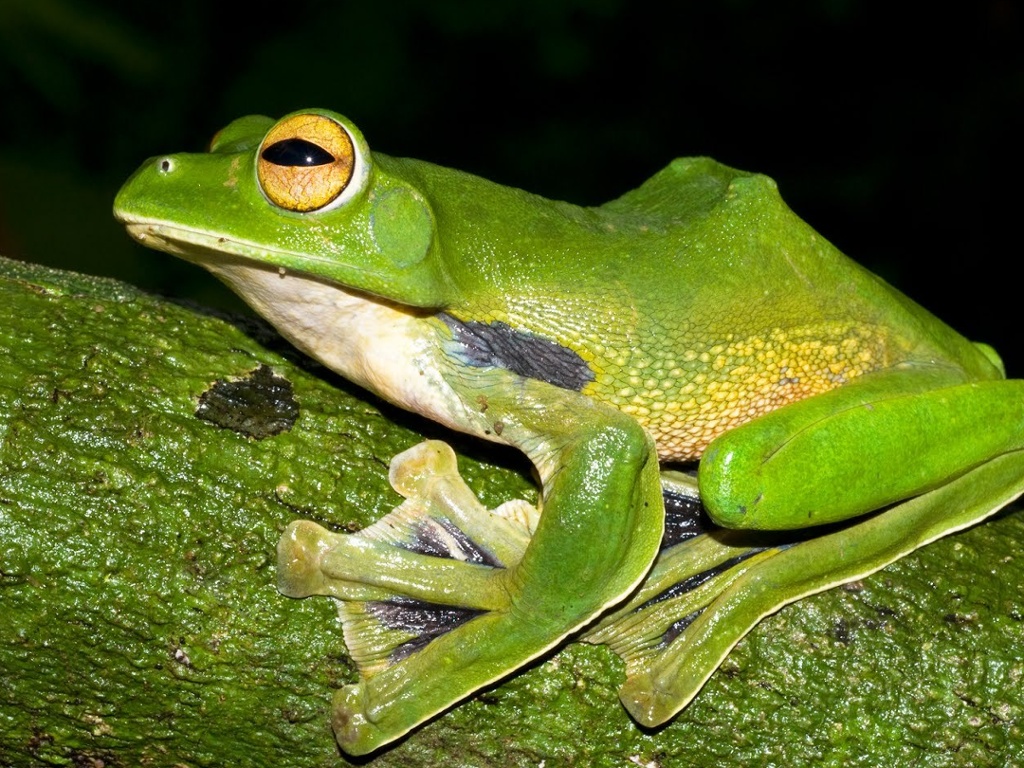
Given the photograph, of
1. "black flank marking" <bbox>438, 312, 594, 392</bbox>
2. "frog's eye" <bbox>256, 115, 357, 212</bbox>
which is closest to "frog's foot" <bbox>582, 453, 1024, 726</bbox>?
"black flank marking" <bbox>438, 312, 594, 392</bbox>

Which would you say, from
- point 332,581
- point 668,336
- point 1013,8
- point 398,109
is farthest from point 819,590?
point 1013,8

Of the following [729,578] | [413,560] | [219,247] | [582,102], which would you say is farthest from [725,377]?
[582,102]

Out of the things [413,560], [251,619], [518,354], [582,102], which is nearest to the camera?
[251,619]

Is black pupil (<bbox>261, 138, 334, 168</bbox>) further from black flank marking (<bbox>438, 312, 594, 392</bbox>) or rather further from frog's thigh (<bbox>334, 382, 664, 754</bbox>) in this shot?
frog's thigh (<bbox>334, 382, 664, 754</bbox>)

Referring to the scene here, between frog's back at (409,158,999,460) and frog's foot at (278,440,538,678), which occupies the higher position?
frog's back at (409,158,999,460)

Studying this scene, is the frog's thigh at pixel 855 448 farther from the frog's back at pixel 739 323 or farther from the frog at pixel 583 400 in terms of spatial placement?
the frog's back at pixel 739 323

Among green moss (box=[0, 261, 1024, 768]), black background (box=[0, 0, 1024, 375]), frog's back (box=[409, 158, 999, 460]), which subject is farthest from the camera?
black background (box=[0, 0, 1024, 375])

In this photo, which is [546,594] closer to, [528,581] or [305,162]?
[528,581]
